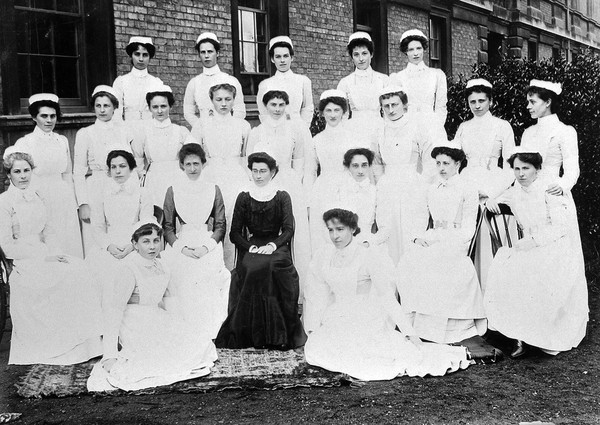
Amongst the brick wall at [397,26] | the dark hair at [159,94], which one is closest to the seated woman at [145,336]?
the dark hair at [159,94]

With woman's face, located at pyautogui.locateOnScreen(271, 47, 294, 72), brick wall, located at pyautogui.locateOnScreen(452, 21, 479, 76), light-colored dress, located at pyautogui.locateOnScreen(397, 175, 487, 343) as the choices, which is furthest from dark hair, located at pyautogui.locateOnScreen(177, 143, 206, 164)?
brick wall, located at pyautogui.locateOnScreen(452, 21, 479, 76)

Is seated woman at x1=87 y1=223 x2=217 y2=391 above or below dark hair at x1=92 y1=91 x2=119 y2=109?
below

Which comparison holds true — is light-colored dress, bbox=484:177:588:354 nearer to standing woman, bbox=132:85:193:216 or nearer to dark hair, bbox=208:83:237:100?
dark hair, bbox=208:83:237:100

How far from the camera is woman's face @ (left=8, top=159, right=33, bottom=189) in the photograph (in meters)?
4.84

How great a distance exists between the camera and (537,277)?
15.5 feet

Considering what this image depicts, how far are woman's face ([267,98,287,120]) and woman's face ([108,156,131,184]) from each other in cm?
127

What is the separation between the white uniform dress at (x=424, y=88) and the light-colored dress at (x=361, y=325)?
6.65 feet

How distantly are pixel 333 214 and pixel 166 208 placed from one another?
137 cm

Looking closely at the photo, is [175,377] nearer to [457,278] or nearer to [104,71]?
[457,278]

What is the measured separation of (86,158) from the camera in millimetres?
5504

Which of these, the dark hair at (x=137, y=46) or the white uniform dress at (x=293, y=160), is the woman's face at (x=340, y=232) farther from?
the dark hair at (x=137, y=46)

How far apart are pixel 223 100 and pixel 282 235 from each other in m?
1.28

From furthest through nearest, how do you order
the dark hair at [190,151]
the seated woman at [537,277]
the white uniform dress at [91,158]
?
the white uniform dress at [91,158] < the dark hair at [190,151] < the seated woman at [537,277]

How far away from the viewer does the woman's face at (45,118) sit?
17.0 feet
